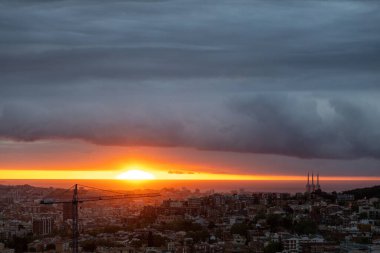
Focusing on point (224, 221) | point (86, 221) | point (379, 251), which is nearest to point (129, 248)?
point (379, 251)

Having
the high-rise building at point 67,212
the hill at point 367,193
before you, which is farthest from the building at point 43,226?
the hill at point 367,193

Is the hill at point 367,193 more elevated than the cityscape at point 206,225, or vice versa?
the hill at point 367,193

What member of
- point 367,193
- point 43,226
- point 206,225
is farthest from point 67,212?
point 367,193

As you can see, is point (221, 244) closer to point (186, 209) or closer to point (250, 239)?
point (250, 239)

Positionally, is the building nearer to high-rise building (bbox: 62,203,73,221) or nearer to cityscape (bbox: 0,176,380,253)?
cityscape (bbox: 0,176,380,253)

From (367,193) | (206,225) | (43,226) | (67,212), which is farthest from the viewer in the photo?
(367,193)

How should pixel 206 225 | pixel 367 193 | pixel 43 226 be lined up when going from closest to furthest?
pixel 206 225 < pixel 43 226 < pixel 367 193

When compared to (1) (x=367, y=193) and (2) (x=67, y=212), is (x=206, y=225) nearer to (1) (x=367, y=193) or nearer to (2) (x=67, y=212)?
(2) (x=67, y=212)

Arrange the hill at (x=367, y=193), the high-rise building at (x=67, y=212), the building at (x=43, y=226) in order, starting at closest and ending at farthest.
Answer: the building at (x=43, y=226) < the high-rise building at (x=67, y=212) < the hill at (x=367, y=193)

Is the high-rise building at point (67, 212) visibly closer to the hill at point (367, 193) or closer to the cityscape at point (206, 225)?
the cityscape at point (206, 225)

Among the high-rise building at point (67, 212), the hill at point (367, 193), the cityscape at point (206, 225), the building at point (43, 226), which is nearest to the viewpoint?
the cityscape at point (206, 225)

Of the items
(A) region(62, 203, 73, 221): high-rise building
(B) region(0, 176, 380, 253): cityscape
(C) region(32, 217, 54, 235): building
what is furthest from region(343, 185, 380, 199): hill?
(C) region(32, 217, 54, 235): building
